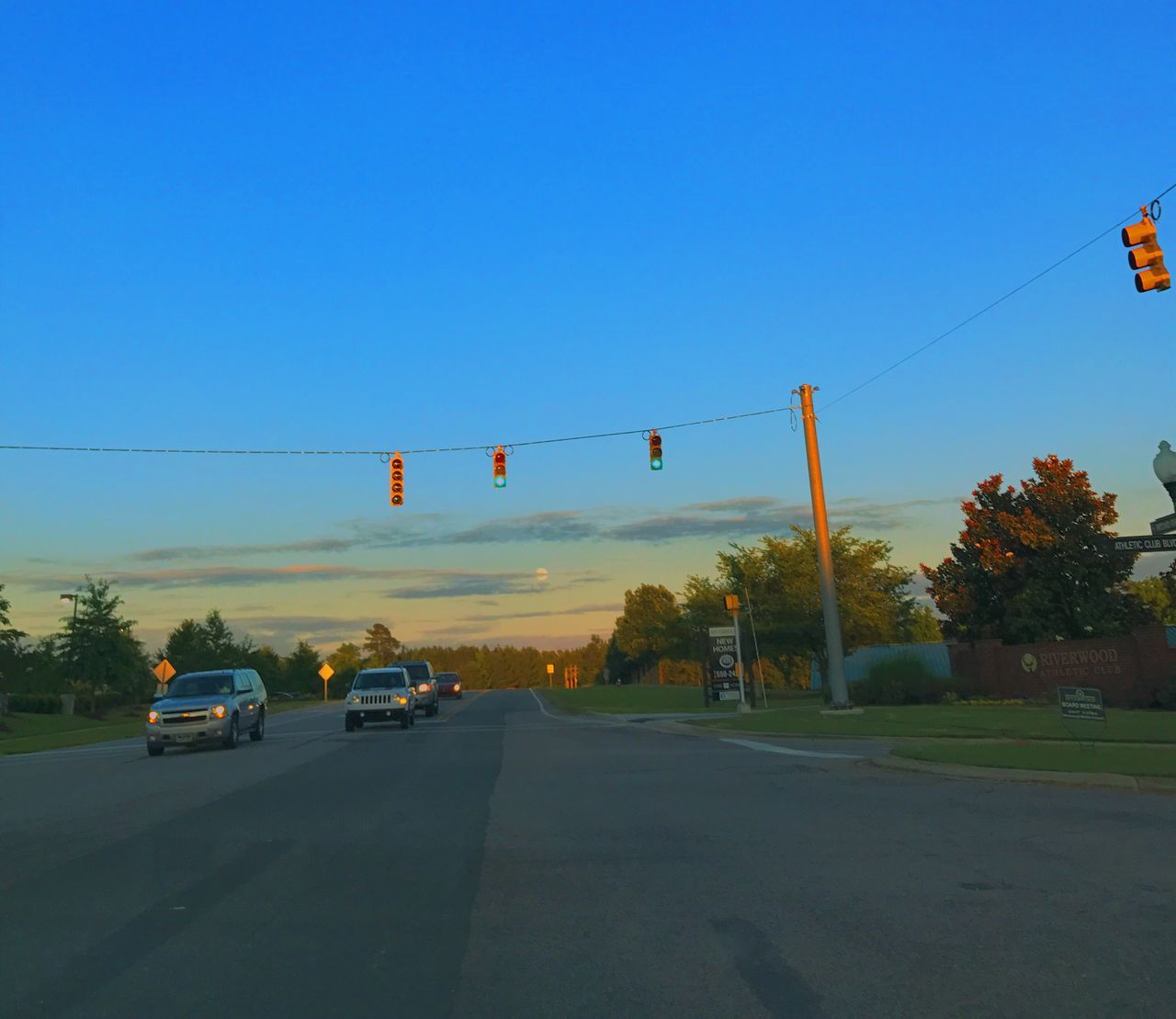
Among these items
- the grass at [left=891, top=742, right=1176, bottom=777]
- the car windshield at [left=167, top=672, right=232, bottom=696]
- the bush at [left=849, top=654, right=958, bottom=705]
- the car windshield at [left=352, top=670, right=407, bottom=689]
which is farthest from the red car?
the grass at [left=891, top=742, right=1176, bottom=777]

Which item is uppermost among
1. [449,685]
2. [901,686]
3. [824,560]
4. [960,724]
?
[824,560]

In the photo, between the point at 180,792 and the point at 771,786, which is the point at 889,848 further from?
the point at 180,792

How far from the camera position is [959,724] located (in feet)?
73.8

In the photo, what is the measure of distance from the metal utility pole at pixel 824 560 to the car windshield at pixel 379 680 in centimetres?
1244

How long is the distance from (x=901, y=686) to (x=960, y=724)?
38.9 feet

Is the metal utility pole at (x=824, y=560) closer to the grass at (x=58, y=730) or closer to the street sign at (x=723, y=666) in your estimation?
the street sign at (x=723, y=666)

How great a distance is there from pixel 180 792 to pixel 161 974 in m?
9.70

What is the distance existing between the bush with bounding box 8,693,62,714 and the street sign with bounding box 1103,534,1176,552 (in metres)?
53.5

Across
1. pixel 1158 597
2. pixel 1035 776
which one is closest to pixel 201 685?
pixel 1035 776

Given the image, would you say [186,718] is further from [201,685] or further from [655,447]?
[655,447]

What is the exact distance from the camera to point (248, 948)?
262 inches

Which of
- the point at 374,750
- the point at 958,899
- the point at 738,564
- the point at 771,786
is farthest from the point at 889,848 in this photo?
the point at 738,564

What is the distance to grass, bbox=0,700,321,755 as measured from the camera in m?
32.2

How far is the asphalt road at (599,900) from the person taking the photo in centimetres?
566
